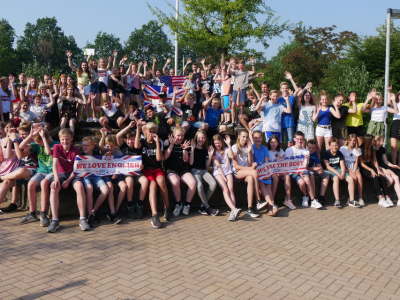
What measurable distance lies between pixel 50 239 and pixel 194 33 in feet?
52.8

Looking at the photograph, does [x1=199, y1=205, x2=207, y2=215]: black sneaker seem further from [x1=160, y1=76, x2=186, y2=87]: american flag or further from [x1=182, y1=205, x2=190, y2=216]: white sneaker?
[x1=160, y1=76, x2=186, y2=87]: american flag

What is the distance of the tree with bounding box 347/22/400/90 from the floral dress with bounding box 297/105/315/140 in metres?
9.97

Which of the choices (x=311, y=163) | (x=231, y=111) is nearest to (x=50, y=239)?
(x=311, y=163)

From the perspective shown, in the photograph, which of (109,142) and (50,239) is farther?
(109,142)

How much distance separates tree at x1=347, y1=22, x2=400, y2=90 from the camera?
61.4 ft

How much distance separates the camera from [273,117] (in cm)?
970

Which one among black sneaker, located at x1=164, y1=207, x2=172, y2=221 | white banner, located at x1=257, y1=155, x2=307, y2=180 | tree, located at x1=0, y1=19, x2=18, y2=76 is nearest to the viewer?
black sneaker, located at x1=164, y1=207, x2=172, y2=221

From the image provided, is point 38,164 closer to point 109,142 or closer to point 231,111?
point 109,142

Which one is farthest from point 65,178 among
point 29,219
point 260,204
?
point 260,204

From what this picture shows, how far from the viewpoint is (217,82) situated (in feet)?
43.1

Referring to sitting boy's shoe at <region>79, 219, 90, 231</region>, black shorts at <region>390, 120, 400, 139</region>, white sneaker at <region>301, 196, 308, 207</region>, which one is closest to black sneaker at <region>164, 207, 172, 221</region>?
sitting boy's shoe at <region>79, 219, 90, 231</region>

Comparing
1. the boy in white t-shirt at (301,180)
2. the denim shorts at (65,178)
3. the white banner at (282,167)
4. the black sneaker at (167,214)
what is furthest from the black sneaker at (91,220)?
the boy in white t-shirt at (301,180)

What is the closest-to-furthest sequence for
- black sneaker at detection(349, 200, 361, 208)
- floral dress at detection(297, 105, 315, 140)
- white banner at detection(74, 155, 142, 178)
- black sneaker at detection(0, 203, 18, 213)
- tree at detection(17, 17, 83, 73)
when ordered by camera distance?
white banner at detection(74, 155, 142, 178) < black sneaker at detection(0, 203, 18, 213) < black sneaker at detection(349, 200, 361, 208) < floral dress at detection(297, 105, 315, 140) < tree at detection(17, 17, 83, 73)

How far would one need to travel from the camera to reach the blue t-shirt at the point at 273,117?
967 centimetres
